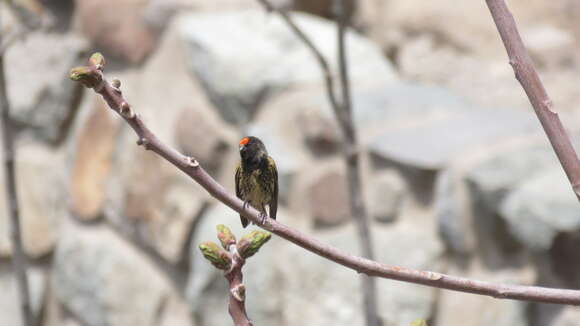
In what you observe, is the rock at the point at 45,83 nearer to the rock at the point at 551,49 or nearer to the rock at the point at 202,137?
the rock at the point at 202,137

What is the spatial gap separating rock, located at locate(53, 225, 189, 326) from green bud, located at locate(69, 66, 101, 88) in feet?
7.75

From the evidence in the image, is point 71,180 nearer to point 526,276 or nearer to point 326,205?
point 326,205

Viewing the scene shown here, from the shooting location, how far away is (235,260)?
91cm

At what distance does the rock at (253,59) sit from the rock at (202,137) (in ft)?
0.23

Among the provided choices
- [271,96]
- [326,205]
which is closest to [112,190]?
[271,96]

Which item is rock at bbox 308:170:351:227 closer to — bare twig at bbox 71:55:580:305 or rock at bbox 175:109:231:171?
rock at bbox 175:109:231:171

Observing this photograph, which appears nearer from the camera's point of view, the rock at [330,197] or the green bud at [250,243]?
the green bud at [250,243]

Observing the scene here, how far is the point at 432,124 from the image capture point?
8.35 ft

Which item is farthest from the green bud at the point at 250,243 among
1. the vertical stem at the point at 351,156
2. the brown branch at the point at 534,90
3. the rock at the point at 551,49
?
the rock at the point at 551,49

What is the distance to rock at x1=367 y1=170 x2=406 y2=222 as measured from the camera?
7.99ft

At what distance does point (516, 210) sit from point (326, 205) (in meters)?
0.66

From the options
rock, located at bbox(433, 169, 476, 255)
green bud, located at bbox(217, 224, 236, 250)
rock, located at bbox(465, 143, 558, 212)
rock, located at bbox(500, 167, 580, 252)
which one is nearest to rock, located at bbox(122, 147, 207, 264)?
rock, located at bbox(433, 169, 476, 255)

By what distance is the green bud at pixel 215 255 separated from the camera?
89 centimetres

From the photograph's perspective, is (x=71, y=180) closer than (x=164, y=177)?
No
